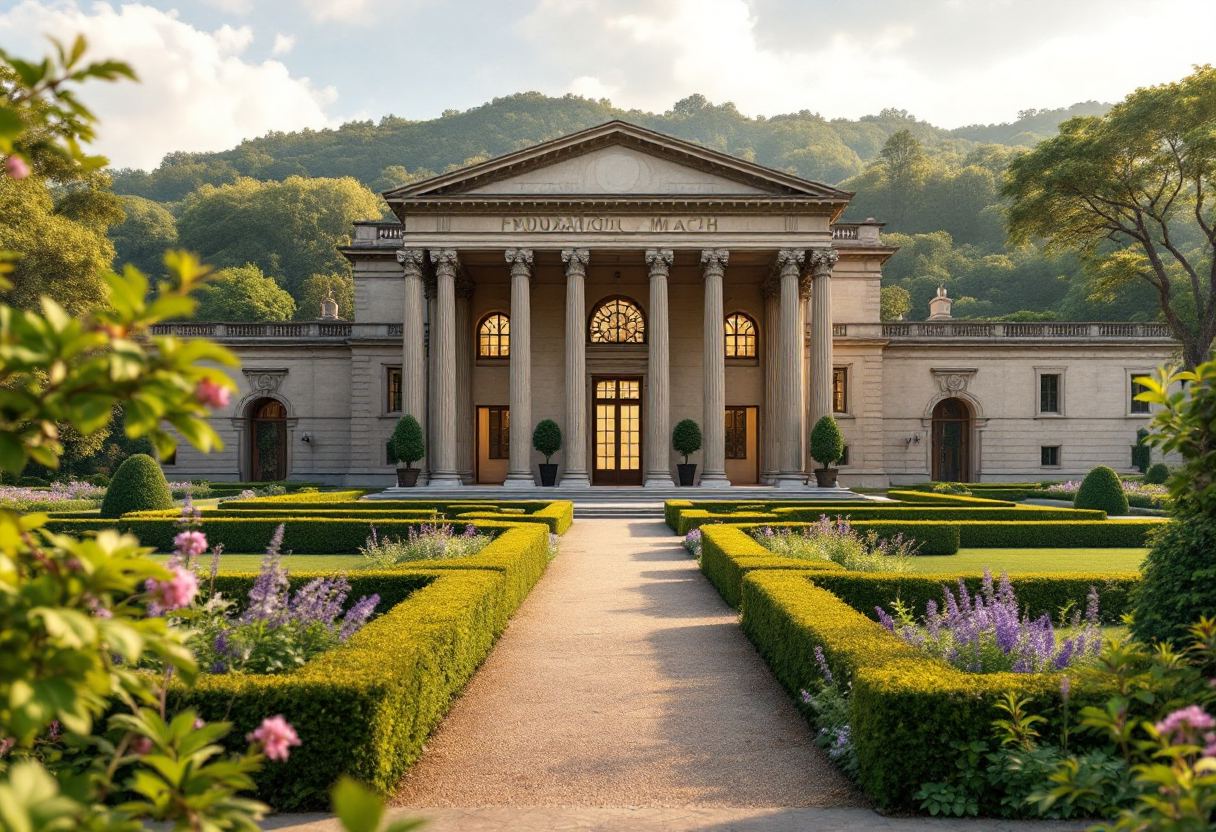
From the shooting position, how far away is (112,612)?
2.37 m

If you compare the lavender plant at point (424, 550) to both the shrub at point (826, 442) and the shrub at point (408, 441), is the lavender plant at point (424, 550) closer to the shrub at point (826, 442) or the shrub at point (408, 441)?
the shrub at point (408, 441)

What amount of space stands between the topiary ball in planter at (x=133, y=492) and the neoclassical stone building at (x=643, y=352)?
11.0 metres

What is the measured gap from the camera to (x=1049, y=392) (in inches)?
1538

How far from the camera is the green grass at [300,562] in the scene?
13.6 meters

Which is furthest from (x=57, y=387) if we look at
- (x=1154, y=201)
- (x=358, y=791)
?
(x=1154, y=201)

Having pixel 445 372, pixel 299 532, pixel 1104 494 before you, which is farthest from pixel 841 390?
pixel 299 532

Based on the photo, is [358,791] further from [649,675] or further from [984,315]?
[984,315]

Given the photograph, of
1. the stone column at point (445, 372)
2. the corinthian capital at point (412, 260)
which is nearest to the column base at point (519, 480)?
the stone column at point (445, 372)

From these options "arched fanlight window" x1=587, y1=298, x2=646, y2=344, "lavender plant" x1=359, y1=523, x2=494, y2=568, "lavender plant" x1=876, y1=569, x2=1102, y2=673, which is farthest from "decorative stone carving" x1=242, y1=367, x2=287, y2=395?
"lavender plant" x1=876, y1=569, x2=1102, y2=673

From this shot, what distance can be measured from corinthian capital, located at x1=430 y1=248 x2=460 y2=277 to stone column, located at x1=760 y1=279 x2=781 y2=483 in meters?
13.6

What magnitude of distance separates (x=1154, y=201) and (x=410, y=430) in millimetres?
30248

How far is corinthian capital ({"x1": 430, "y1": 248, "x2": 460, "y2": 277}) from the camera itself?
3000cm

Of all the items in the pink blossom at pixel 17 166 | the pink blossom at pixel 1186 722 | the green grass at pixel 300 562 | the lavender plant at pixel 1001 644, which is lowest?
the green grass at pixel 300 562

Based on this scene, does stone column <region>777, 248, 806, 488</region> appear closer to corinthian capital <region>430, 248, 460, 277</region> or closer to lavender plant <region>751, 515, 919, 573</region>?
corinthian capital <region>430, 248, 460, 277</region>
